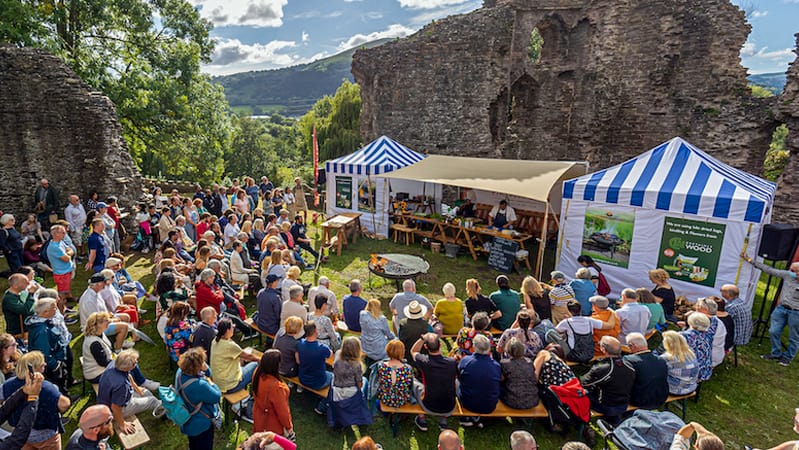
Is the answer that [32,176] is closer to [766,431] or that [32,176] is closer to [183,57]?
[183,57]

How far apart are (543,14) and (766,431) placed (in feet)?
49.2

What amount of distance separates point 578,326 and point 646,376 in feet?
3.03

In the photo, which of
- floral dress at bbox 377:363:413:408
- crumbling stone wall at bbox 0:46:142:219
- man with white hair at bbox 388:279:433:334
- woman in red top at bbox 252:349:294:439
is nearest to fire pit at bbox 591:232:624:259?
man with white hair at bbox 388:279:433:334

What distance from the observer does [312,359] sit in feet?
13.6

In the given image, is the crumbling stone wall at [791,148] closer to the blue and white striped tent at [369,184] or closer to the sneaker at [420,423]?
the blue and white striped tent at [369,184]

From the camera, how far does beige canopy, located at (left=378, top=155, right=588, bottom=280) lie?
26.5 ft

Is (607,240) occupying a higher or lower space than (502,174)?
lower

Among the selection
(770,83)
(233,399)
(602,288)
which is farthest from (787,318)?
(770,83)

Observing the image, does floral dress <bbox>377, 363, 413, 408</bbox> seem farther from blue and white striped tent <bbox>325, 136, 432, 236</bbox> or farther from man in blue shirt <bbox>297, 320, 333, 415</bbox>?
blue and white striped tent <bbox>325, 136, 432, 236</bbox>

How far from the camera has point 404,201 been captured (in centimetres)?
1205

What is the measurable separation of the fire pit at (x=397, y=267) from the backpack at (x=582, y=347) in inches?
129

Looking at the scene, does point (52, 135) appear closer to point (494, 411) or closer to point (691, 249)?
point (494, 411)

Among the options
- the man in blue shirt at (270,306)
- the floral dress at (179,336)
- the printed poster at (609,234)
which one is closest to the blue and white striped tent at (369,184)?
the printed poster at (609,234)

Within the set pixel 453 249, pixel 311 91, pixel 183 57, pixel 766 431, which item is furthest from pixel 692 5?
pixel 311 91
